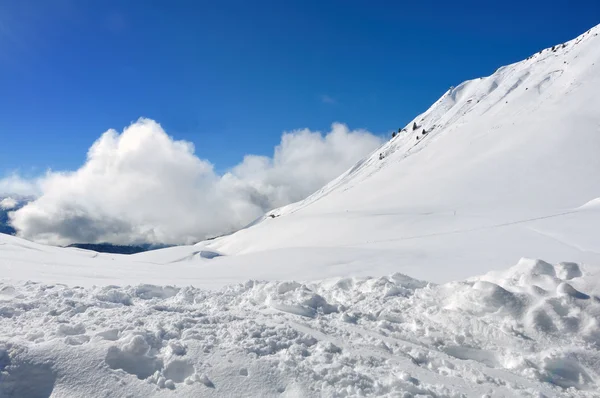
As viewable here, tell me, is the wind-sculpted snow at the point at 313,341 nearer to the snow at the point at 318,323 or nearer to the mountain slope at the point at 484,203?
the snow at the point at 318,323

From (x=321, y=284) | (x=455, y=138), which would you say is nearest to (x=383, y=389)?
(x=321, y=284)

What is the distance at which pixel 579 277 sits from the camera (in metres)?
9.64

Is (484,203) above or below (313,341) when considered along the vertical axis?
above

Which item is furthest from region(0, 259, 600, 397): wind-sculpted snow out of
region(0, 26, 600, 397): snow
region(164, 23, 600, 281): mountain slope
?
region(164, 23, 600, 281): mountain slope

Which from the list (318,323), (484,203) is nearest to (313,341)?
(318,323)

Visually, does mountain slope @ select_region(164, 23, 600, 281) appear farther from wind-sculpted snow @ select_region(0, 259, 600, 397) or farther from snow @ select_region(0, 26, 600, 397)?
wind-sculpted snow @ select_region(0, 259, 600, 397)

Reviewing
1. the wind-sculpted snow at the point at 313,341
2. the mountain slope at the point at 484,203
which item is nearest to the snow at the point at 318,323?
the wind-sculpted snow at the point at 313,341

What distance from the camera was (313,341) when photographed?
7.38 m

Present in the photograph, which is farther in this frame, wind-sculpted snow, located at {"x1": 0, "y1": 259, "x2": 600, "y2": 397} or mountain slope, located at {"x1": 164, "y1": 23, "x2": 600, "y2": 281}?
mountain slope, located at {"x1": 164, "y1": 23, "x2": 600, "y2": 281}

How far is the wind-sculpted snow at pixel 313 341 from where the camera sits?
5.94 metres

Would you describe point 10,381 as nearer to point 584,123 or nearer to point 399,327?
point 399,327

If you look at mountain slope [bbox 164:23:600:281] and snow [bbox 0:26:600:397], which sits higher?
mountain slope [bbox 164:23:600:281]

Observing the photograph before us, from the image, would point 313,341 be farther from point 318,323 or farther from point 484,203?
point 484,203

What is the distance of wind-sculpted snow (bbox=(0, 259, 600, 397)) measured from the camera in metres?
5.94
